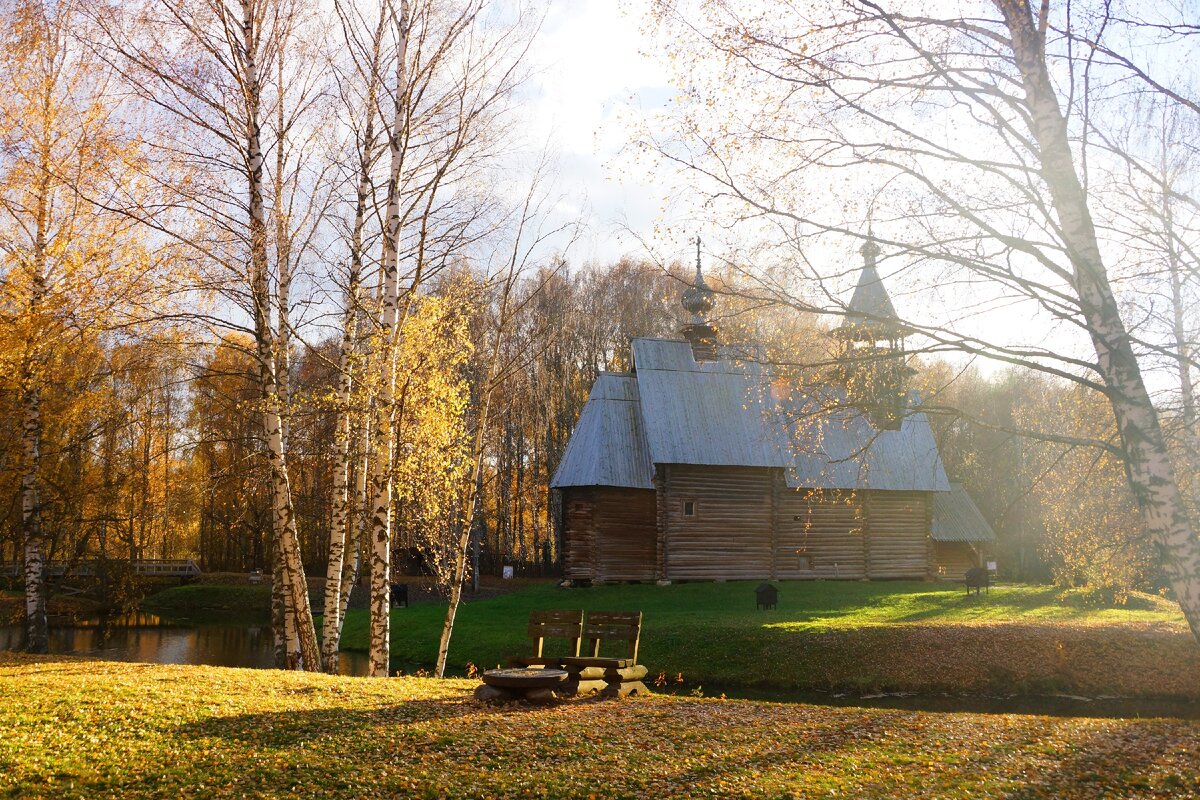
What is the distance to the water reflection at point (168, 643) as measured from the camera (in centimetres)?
2189

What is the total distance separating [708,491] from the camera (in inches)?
1264

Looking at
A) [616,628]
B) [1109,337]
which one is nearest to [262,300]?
[616,628]

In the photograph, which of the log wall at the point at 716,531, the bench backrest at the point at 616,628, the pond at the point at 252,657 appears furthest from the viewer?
the log wall at the point at 716,531

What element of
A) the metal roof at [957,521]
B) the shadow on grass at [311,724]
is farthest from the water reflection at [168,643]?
the metal roof at [957,521]

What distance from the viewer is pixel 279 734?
25.2ft

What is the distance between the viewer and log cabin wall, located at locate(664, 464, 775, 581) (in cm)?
3147

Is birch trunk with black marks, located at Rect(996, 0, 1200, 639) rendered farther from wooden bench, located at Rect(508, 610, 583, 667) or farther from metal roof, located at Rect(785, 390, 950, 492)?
metal roof, located at Rect(785, 390, 950, 492)

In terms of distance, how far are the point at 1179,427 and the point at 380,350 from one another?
31.6 ft

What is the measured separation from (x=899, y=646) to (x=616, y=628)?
10862 millimetres

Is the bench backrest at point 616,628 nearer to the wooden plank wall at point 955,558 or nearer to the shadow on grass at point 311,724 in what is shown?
the shadow on grass at point 311,724

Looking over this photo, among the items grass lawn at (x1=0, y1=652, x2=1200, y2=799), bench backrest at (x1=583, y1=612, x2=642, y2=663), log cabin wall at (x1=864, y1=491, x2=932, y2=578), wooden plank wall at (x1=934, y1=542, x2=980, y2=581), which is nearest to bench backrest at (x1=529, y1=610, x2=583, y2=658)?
bench backrest at (x1=583, y1=612, x2=642, y2=663)

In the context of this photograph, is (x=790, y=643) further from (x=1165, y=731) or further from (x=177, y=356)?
(x=177, y=356)

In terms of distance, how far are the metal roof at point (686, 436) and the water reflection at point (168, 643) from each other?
11.2 m

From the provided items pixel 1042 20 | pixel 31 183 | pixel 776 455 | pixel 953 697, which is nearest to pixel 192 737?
pixel 1042 20
